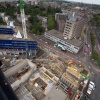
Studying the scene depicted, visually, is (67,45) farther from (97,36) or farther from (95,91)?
(97,36)

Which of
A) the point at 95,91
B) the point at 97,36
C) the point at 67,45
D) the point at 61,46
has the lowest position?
the point at 95,91

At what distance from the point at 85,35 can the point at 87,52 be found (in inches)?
727

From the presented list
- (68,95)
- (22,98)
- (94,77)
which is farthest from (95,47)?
(22,98)

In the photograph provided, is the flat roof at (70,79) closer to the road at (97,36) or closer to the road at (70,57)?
the road at (70,57)

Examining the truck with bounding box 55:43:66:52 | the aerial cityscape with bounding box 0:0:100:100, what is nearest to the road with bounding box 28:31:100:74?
the aerial cityscape with bounding box 0:0:100:100

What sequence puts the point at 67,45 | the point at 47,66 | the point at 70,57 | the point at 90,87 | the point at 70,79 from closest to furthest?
1. the point at 70,79
2. the point at 90,87
3. the point at 47,66
4. the point at 70,57
5. the point at 67,45

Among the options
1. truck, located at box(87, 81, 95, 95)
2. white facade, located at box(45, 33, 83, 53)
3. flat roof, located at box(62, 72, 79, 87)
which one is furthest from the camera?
white facade, located at box(45, 33, 83, 53)

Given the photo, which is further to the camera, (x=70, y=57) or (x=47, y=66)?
(x=70, y=57)

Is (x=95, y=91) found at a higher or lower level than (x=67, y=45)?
lower

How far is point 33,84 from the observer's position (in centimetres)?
3222

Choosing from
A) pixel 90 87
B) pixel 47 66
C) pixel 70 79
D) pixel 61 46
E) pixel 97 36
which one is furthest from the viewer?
pixel 97 36

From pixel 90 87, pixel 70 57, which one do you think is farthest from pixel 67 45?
pixel 90 87

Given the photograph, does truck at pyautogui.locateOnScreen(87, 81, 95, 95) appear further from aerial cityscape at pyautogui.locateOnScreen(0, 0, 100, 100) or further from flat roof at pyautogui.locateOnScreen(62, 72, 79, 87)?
flat roof at pyautogui.locateOnScreen(62, 72, 79, 87)

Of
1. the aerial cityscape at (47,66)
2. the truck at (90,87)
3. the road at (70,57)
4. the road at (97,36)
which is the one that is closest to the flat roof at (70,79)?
the aerial cityscape at (47,66)
